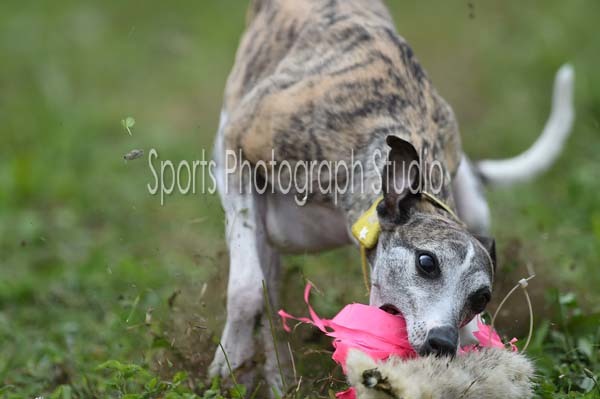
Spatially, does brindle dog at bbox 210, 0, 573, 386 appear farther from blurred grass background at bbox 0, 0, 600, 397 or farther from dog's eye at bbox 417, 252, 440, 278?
blurred grass background at bbox 0, 0, 600, 397

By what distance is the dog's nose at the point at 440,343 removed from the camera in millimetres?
3461

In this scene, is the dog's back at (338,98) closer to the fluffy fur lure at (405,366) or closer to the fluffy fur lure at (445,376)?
the fluffy fur lure at (405,366)

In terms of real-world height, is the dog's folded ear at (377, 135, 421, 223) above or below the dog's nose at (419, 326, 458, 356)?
above

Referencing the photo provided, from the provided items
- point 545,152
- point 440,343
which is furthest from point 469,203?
point 440,343

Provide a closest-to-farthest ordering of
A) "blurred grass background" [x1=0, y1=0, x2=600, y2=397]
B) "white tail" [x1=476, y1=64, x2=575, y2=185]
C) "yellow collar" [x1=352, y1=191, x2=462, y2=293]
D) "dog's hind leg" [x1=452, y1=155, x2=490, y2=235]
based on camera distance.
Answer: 1. "yellow collar" [x1=352, y1=191, x2=462, y2=293]
2. "blurred grass background" [x1=0, y1=0, x2=600, y2=397]
3. "dog's hind leg" [x1=452, y1=155, x2=490, y2=235]
4. "white tail" [x1=476, y1=64, x2=575, y2=185]

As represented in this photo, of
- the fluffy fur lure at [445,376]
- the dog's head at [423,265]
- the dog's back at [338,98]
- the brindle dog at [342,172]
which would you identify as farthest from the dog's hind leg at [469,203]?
the fluffy fur lure at [445,376]

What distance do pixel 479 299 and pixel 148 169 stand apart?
3.83m

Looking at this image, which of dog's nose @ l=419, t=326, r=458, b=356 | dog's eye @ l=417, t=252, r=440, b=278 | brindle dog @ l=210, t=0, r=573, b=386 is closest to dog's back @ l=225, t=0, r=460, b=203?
brindle dog @ l=210, t=0, r=573, b=386

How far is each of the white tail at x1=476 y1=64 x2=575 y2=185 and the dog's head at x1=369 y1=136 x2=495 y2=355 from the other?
181cm

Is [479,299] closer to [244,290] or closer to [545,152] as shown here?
[244,290]

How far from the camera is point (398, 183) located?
4031 mm

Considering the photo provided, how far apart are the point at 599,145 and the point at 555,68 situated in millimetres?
1548

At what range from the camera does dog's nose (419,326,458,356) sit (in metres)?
3.46

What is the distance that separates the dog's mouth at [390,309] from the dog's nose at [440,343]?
0.36 metres
